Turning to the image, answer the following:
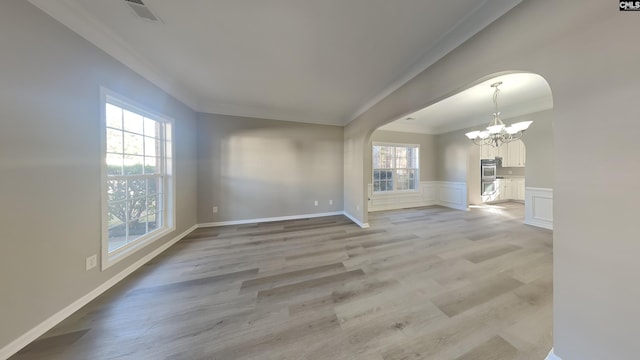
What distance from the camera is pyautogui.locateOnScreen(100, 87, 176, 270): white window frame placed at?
1901 mm

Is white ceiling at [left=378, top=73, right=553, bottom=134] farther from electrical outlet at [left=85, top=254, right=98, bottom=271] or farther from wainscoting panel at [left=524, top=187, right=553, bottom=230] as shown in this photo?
electrical outlet at [left=85, top=254, right=98, bottom=271]

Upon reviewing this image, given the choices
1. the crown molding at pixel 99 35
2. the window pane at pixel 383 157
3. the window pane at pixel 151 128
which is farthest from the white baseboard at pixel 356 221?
the crown molding at pixel 99 35

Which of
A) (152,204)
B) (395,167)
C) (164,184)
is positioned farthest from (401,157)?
(152,204)

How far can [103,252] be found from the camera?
1.89 metres

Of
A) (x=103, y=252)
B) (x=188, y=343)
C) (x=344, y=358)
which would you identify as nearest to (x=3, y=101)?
(x=103, y=252)

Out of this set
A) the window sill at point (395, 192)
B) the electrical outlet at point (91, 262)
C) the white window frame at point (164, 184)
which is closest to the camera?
the electrical outlet at point (91, 262)

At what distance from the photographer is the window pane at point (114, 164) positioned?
82.2 inches

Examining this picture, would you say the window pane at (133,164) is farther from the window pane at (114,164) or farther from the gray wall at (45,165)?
the gray wall at (45,165)

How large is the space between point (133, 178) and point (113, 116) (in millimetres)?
798

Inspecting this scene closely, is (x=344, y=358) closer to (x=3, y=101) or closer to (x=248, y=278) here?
(x=248, y=278)

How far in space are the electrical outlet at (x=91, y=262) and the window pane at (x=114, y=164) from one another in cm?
89

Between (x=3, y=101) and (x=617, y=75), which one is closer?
(x=617, y=75)

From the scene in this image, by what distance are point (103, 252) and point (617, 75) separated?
4.05 metres

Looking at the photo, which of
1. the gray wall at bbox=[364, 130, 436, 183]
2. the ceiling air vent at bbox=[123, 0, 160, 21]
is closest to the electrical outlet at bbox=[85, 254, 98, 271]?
the ceiling air vent at bbox=[123, 0, 160, 21]
